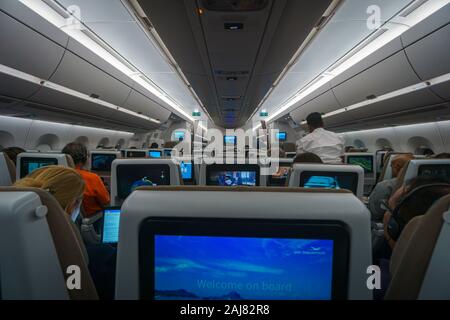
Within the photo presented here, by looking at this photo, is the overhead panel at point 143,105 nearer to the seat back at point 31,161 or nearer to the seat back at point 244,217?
the seat back at point 31,161

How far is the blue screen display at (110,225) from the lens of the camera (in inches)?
95.7

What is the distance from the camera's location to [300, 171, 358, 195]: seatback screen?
2.73 meters

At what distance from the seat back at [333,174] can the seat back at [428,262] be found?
5.53 feet

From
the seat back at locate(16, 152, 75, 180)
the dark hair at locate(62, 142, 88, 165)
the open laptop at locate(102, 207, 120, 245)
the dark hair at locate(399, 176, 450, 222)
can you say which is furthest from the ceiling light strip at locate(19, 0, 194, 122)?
the dark hair at locate(399, 176, 450, 222)

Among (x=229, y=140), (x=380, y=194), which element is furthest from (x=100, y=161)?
(x=229, y=140)

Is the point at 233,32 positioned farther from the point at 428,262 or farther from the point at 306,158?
the point at 428,262

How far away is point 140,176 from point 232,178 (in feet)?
3.57

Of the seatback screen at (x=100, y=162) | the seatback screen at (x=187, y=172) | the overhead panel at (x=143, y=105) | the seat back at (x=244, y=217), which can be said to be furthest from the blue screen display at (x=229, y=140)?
the seat back at (x=244, y=217)

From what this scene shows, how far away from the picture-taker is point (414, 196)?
1703 millimetres

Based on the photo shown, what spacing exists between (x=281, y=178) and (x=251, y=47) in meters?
2.41

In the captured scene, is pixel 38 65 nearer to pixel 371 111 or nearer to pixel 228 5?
pixel 228 5

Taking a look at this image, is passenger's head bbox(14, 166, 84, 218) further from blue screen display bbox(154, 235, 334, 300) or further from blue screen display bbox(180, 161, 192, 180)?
blue screen display bbox(180, 161, 192, 180)

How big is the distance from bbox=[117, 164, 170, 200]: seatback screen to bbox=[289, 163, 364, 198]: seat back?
138 centimetres

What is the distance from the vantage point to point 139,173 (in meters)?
3.35
